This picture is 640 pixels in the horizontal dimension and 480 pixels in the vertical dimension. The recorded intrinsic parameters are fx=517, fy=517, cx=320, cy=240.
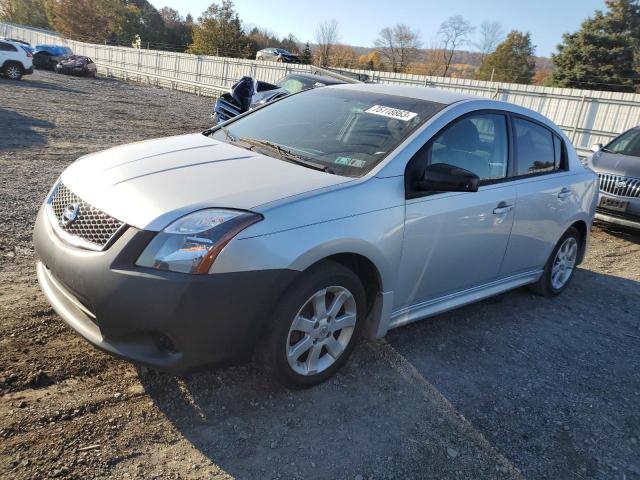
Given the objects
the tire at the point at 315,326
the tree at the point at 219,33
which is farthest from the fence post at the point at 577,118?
the tree at the point at 219,33

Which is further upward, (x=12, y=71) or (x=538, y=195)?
(x=538, y=195)

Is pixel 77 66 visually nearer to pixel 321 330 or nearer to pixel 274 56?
pixel 274 56

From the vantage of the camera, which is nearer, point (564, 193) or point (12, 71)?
point (564, 193)

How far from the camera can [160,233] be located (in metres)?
2.38

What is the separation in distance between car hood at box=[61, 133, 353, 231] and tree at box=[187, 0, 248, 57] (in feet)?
175

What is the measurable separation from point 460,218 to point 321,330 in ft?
4.17

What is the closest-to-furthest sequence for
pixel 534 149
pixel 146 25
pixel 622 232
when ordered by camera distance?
1. pixel 534 149
2. pixel 622 232
3. pixel 146 25

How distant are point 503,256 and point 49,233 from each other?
3.14 m

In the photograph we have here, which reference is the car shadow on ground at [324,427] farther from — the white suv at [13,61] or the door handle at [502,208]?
the white suv at [13,61]

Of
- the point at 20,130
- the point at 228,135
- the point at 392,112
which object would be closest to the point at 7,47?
the point at 20,130

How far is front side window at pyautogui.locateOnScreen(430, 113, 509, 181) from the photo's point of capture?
3459 millimetres

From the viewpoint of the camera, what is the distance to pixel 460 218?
3463 mm

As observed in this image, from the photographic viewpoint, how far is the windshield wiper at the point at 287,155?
10.3 ft

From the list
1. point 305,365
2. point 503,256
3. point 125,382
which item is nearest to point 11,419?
point 125,382
